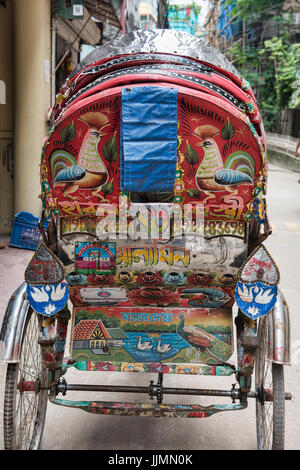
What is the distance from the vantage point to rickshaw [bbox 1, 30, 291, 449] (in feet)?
7.83

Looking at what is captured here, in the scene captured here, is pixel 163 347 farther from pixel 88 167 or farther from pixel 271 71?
pixel 271 71

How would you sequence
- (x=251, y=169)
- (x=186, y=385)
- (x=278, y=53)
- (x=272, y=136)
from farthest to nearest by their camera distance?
(x=272, y=136), (x=278, y=53), (x=186, y=385), (x=251, y=169)

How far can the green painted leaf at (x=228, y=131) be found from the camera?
2.38 metres

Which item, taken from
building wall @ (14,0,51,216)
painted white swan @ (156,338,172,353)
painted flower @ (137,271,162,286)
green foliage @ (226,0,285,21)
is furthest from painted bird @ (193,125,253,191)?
green foliage @ (226,0,285,21)

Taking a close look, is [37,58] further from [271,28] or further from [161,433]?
[271,28]

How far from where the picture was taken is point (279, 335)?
2.54m

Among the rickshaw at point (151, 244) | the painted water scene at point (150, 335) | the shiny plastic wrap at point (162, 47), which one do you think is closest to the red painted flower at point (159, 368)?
the rickshaw at point (151, 244)

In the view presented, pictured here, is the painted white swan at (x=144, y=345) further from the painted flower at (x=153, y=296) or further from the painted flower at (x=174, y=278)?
the painted flower at (x=174, y=278)

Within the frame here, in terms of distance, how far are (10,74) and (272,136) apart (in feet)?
60.5

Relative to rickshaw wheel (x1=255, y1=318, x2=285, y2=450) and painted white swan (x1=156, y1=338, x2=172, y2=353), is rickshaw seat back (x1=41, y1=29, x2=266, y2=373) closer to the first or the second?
painted white swan (x1=156, y1=338, x2=172, y2=353)

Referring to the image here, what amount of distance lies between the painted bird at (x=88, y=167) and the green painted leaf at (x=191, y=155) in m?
0.39

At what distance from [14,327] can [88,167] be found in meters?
0.83

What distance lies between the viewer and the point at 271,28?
26.3 metres

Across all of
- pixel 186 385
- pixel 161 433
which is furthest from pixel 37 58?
pixel 161 433
